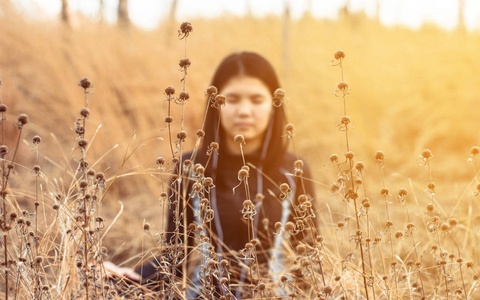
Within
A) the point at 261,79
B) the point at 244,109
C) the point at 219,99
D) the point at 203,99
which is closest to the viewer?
the point at 219,99

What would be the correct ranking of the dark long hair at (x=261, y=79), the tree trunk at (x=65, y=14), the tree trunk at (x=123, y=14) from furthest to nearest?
1. the tree trunk at (x=123, y=14)
2. the tree trunk at (x=65, y=14)
3. the dark long hair at (x=261, y=79)

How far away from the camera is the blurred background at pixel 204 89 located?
3.87 metres

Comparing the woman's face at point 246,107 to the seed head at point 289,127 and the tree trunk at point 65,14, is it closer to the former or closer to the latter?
the seed head at point 289,127

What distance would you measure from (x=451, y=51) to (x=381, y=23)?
5.55 feet

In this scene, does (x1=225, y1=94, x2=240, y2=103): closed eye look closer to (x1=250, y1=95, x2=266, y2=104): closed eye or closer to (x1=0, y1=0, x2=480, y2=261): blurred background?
(x1=250, y1=95, x2=266, y2=104): closed eye

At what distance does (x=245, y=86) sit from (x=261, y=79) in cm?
10

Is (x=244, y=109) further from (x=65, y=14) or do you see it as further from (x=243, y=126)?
(x=65, y=14)

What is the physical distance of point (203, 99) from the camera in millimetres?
4414

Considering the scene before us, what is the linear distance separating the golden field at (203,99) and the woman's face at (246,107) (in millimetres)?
1579

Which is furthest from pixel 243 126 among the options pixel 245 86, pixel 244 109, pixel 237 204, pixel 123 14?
pixel 123 14

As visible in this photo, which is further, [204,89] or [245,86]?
[204,89]

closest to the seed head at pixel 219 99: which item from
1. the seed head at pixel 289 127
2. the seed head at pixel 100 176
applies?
the seed head at pixel 289 127

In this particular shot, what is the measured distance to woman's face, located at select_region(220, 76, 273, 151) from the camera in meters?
1.93

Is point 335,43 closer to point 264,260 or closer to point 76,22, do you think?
point 76,22
